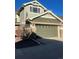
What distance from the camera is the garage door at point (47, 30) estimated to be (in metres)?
1.90

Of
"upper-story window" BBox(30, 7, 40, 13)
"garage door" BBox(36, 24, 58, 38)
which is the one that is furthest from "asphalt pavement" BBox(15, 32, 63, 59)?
"upper-story window" BBox(30, 7, 40, 13)

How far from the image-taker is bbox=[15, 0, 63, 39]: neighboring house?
1879 millimetres

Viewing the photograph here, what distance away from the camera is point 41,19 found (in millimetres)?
1919

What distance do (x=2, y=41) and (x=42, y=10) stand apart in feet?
1.98

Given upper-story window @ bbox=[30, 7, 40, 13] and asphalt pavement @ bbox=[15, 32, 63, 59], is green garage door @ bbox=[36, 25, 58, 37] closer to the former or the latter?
asphalt pavement @ bbox=[15, 32, 63, 59]

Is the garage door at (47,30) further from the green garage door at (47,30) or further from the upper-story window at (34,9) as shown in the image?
the upper-story window at (34,9)

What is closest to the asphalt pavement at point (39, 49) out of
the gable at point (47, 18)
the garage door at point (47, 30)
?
the garage door at point (47, 30)

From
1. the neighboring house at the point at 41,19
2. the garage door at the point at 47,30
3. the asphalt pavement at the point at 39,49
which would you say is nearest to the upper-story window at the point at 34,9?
the neighboring house at the point at 41,19

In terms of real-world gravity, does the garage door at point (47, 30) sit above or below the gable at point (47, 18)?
below

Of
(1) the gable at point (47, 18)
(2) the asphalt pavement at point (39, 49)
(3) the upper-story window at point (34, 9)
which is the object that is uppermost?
(3) the upper-story window at point (34, 9)

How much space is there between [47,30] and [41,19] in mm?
153

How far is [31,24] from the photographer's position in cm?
189

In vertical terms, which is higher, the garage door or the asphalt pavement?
the garage door
